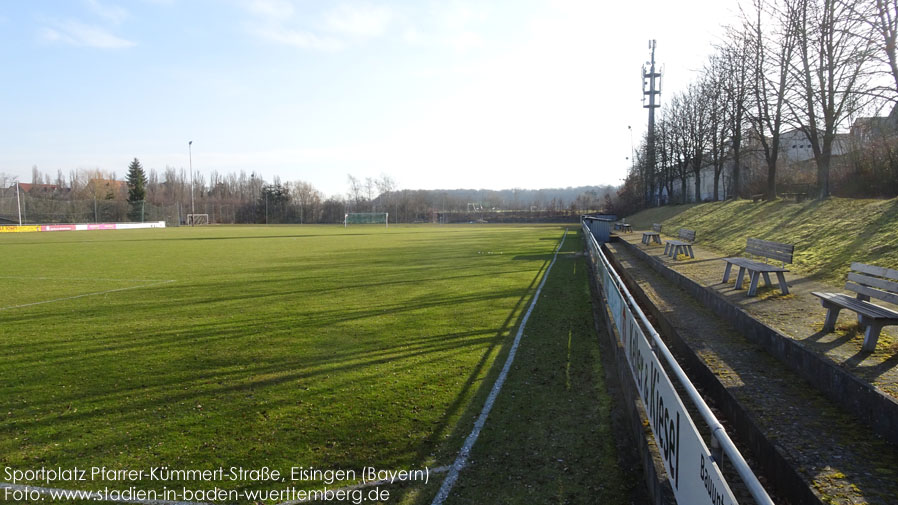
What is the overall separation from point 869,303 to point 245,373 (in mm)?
7644

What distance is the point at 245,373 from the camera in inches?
282

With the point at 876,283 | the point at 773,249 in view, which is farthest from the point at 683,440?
the point at 773,249

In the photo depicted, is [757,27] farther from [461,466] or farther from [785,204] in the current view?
[461,466]

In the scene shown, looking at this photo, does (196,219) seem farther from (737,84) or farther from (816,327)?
(816,327)

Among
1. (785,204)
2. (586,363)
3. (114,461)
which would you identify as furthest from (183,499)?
(785,204)

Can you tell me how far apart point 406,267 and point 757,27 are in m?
20.7

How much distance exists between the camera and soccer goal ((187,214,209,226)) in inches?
3452

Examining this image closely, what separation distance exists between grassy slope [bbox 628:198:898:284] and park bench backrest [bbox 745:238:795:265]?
124 centimetres

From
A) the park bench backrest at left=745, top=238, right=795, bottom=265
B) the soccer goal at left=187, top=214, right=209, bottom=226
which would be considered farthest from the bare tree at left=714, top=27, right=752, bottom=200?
the soccer goal at left=187, top=214, right=209, bottom=226

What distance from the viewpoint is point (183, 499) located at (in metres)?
4.10

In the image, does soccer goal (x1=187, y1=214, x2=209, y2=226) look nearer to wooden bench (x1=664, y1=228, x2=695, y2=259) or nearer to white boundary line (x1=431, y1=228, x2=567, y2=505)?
wooden bench (x1=664, y1=228, x2=695, y2=259)

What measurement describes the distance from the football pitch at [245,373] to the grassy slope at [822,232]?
6883 millimetres

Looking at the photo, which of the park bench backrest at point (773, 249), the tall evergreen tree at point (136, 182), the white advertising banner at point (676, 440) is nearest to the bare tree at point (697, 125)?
the park bench backrest at point (773, 249)

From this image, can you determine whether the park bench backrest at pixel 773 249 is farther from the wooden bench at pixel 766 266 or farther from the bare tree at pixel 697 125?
the bare tree at pixel 697 125
